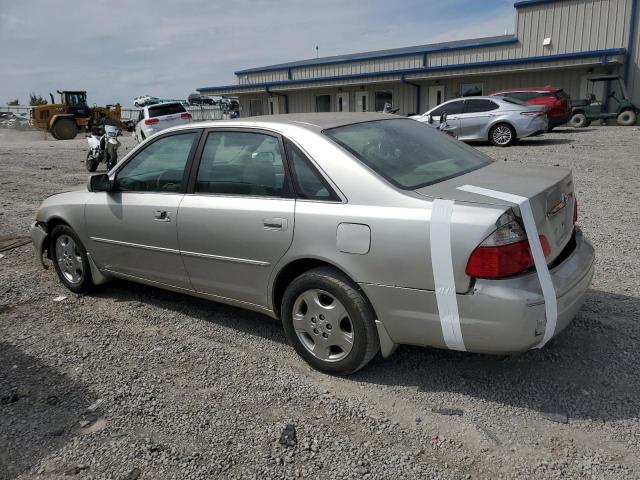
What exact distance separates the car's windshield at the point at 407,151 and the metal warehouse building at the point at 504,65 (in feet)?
76.1

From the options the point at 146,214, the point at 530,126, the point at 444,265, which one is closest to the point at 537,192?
the point at 444,265

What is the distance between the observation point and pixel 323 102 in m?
34.1

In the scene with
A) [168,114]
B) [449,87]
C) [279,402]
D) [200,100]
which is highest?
[200,100]

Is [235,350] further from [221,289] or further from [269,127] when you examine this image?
[269,127]

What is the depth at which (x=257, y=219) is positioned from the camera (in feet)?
11.9

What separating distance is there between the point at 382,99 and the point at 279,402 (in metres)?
29.7

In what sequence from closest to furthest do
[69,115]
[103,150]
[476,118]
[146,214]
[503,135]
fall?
[146,214], [103,150], [503,135], [476,118], [69,115]

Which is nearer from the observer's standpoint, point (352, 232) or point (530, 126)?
point (352, 232)

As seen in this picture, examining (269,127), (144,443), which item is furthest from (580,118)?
(144,443)

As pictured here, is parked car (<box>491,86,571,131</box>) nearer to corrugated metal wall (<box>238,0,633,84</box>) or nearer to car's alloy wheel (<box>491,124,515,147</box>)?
car's alloy wheel (<box>491,124,515,147</box>)

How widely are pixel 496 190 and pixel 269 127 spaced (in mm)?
1595

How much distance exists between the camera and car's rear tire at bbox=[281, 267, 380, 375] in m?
3.29

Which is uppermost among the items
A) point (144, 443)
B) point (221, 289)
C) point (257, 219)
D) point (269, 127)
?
point (269, 127)

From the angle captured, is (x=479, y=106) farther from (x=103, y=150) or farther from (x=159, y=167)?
(x=159, y=167)
